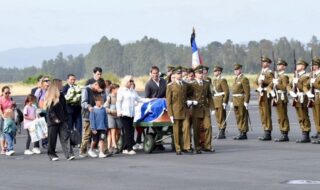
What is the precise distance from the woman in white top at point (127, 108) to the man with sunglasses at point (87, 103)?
1.59ft

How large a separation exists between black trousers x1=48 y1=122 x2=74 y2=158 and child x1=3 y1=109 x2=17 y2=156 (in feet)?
6.96

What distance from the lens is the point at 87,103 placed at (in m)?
21.4

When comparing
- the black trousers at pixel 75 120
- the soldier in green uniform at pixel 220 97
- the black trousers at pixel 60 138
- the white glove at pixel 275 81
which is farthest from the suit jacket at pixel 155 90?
the soldier in green uniform at pixel 220 97

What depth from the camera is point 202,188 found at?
14961mm

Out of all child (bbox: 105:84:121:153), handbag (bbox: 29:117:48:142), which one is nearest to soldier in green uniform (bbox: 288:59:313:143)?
child (bbox: 105:84:121:153)

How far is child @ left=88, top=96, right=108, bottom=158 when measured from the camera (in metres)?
21.2

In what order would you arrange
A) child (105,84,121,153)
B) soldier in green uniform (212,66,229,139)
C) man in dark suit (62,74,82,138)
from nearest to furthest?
1. child (105,84,121,153)
2. man in dark suit (62,74,82,138)
3. soldier in green uniform (212,66,229,139)

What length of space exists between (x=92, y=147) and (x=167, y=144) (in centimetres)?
192

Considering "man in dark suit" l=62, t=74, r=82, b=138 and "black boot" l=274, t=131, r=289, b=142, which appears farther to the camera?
"black boot" l=274, t=131, r=289, b=142

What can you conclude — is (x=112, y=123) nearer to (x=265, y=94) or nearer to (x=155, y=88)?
(x=155, y=88)

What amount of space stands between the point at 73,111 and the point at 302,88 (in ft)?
17.7

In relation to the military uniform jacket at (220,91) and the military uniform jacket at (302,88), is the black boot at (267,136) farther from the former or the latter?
the military uniform jacket at (220,91)

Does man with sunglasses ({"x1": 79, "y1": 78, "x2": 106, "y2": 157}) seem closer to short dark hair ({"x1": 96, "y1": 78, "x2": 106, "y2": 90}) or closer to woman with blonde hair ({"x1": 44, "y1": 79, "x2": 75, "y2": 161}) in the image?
short dark hair ({"x1": 96, "y1": 78, "x2": 106, "y2": 90})

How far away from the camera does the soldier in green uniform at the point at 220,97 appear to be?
2623 cm
